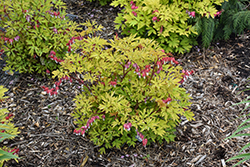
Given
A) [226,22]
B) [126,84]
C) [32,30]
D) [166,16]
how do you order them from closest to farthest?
[126,84], [32,30], [166,16], [226,22]

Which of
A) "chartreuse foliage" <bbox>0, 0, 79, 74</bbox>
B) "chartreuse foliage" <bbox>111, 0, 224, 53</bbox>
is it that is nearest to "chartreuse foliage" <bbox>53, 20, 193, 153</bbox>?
"chartreuse foliage" <bbox>0, 0, 79, 74</bbox>

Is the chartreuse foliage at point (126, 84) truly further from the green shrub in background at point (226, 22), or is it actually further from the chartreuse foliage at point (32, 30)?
the green shrub in background at point (226, 22)

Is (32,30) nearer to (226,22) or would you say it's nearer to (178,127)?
(178,127)

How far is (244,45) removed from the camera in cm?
414

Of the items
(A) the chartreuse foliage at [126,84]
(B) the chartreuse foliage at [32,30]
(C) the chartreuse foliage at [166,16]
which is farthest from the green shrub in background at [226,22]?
(B) the chartreuse foliage at [32,30]

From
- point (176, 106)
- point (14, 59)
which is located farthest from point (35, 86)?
point (176, 106)

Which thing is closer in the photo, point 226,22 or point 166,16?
point 166,16

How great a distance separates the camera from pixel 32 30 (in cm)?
314

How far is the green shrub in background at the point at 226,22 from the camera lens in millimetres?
3936

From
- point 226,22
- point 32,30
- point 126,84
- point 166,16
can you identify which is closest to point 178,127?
point 126,84

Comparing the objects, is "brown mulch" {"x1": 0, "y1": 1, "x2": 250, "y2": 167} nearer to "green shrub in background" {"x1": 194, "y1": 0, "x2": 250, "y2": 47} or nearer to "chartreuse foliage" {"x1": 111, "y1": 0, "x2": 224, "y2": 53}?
"green shrub in background" {"x1": 194, "y1": 0, "x2": 250, "y2": 47}

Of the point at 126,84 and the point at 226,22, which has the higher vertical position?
the point at 226,22

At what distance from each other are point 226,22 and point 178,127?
97.7 inches

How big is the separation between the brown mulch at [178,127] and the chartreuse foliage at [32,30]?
463 millimetres
